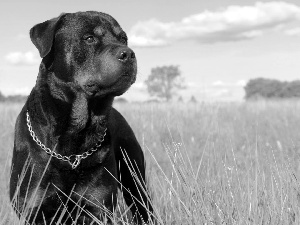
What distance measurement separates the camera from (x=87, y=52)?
3.30 m

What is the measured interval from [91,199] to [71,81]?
87cm

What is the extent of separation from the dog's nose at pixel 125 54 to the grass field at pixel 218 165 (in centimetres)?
47

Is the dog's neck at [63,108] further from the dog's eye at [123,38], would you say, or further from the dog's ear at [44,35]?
the dog's eye at [123,38]

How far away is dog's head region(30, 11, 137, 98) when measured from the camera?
124 inches

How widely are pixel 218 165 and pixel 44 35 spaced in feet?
5.31

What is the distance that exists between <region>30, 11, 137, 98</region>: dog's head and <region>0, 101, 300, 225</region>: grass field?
1.52 feet

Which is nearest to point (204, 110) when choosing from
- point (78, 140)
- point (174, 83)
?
point (78, 140)

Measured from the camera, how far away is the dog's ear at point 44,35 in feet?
11.0

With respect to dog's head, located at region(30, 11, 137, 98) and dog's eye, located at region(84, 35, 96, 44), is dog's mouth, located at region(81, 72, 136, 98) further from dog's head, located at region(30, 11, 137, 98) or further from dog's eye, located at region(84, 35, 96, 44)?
dog's eye, located at region(84, 35, 96, 44)

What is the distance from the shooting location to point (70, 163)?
3.39m

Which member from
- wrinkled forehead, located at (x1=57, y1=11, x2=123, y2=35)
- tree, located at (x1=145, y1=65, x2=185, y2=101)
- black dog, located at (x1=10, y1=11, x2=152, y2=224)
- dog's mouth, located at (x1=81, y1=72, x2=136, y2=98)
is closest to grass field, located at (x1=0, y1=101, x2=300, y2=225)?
black dog, located at (x1=10, y1=11, x2=152, y2=224)

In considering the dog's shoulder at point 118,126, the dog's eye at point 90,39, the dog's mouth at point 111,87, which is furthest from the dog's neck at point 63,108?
the dog's shoulder at point 118,126

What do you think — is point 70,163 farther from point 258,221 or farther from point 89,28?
point 258,221

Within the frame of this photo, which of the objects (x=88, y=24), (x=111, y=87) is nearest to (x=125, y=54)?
(x=111, y=87)
